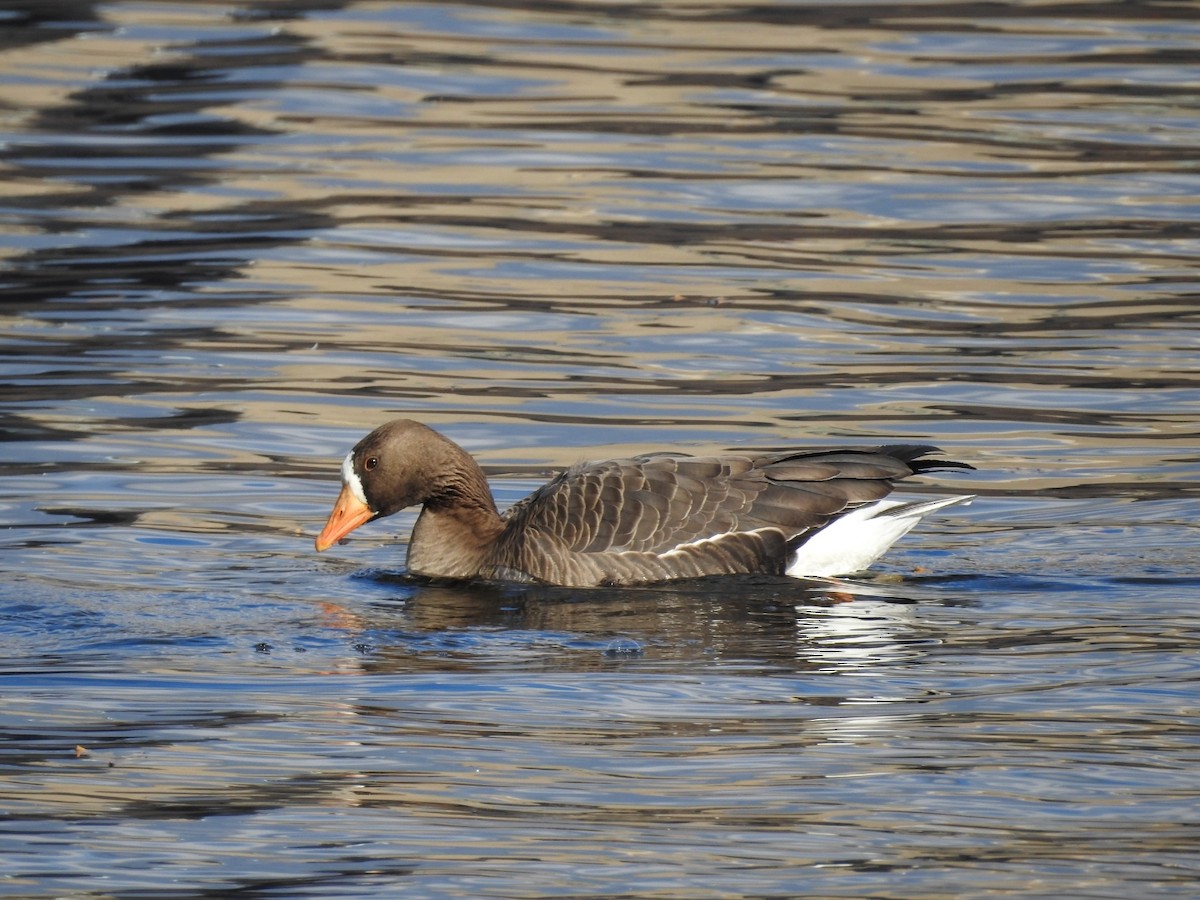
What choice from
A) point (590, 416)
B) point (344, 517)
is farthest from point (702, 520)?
point (590, 416)

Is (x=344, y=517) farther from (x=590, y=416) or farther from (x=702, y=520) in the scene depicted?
(x=590, y=416)

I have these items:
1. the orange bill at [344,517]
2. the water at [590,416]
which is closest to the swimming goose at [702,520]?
the orange bill at [344,517]

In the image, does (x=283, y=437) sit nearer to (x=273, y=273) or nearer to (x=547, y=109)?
(x=273, y=273)

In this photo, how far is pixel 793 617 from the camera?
10.1 meters

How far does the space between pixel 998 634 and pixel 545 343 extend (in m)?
7.03

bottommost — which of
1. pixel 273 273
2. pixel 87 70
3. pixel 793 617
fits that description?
pixel 793 617

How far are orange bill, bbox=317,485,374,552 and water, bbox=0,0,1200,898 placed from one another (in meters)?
0.23

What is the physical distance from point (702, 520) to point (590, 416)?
10.7ft

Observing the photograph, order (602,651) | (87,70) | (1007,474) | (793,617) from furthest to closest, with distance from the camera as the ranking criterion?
(87,70), (1007,474), (793,617), (602,651)

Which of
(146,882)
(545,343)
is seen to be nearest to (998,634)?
(146,882)

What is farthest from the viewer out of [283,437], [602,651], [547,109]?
[547,109]

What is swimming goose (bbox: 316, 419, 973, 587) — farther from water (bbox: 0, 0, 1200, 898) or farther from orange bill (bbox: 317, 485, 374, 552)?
water (bbox: 0, 0, 1200, 898)

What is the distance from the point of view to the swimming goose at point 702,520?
10930 mm

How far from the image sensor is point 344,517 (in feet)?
37.3
